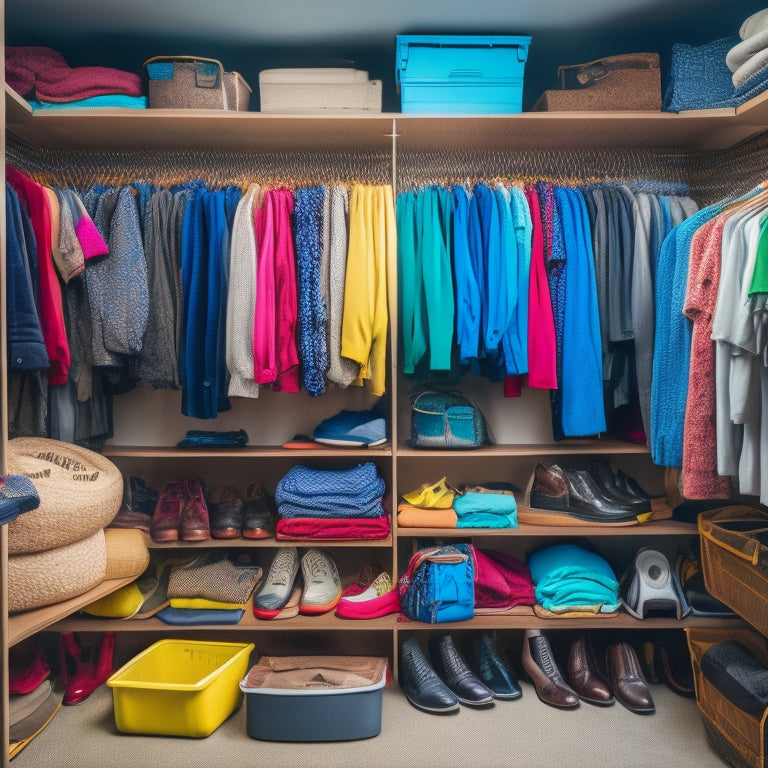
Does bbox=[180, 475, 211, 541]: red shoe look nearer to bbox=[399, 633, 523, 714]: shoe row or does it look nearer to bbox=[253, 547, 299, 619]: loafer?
bbox=[253, 547, 299, 619]: loafer

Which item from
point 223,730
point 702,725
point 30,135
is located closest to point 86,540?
point 223,730

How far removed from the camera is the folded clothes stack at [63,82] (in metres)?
2.64

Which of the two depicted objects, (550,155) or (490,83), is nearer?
(490,83)

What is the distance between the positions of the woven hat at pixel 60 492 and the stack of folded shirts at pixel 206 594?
1.55ft

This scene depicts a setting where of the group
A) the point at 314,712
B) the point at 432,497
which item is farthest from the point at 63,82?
the point at 314,712

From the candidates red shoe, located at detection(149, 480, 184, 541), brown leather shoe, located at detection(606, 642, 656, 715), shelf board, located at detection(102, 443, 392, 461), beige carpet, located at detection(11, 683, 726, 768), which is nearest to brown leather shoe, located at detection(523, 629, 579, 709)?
beige carpet, located at detection(11, 683, 726, 768)

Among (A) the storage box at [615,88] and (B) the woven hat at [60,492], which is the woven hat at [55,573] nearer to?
(B) the woven hat at [60,492]

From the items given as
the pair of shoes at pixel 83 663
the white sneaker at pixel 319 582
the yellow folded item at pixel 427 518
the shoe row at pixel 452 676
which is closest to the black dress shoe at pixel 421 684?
the shoe row at pixel 452 676

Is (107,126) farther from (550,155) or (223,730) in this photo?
(223,730)

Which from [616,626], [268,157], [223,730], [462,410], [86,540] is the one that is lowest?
[223,730]

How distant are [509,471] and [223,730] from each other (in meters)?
1.57

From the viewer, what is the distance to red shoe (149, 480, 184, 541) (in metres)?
2.75

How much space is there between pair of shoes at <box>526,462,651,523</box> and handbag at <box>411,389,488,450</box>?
299 mm

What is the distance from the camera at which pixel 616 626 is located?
2635mm
